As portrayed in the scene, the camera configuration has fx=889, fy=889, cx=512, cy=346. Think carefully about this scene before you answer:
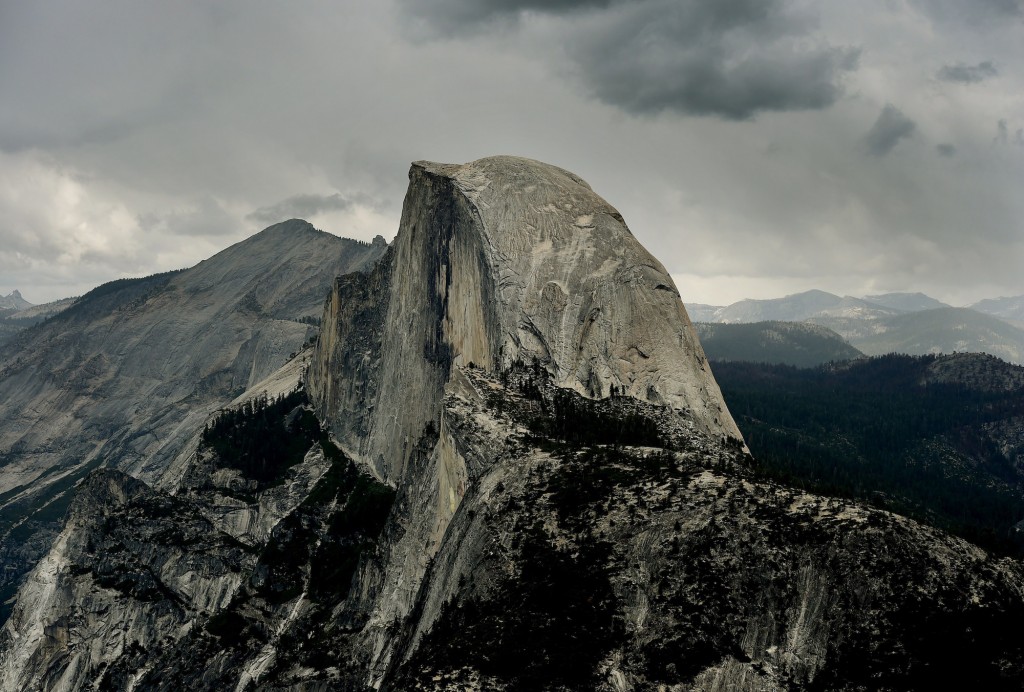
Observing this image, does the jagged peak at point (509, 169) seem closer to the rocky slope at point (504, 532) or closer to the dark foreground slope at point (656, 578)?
the rocky slope at point (504, 532)

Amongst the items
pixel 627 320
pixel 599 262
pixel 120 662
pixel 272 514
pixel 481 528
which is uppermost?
pixel 599 262

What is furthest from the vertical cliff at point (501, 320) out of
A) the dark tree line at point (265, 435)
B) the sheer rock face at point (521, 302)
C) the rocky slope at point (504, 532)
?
the dark tree line at point (265, 435)

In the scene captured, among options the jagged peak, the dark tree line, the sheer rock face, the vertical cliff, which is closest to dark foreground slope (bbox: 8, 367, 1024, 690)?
the vertical cliff

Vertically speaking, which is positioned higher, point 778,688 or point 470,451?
point 470,451

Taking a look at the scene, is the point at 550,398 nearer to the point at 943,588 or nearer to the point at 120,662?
the point at 943,588

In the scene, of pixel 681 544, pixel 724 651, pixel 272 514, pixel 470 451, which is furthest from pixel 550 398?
pixel 272 514

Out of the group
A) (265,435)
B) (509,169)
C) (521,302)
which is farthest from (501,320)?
(265,435)

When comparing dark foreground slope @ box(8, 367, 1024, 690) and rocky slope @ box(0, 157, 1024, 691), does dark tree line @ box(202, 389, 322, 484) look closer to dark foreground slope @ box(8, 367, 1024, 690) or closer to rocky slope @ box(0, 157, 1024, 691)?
rocky slope @ box(0, 157, 1024, 691)
